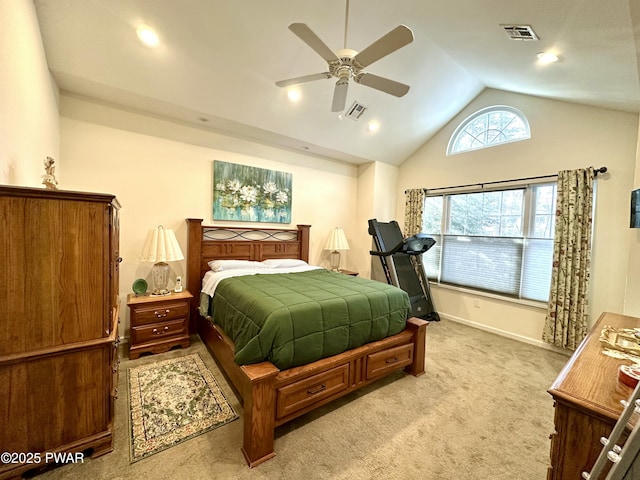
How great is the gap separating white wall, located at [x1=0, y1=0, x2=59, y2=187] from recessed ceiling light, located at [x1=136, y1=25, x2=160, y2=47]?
2.23ft

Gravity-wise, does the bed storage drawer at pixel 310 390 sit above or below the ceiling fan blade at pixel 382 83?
below

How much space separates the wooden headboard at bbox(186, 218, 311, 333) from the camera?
141 inches

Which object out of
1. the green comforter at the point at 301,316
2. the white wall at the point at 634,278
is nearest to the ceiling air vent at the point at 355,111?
the green comforter at the point at 301,316

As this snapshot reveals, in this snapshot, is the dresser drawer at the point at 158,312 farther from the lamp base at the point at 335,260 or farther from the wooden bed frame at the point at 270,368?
the lamp base at the point at 335,260

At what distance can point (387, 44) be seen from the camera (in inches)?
71.6

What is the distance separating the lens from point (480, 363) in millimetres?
3049

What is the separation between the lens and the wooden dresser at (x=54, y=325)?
139 cm

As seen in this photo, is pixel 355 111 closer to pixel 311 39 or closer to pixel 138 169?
pixel 311 39

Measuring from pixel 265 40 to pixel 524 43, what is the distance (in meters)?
2.42

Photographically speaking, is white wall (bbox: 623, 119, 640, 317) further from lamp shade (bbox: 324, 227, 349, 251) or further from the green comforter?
lamp shade (bbox: 324, 227, 349, 251)

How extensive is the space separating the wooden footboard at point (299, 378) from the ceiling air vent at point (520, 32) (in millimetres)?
2734

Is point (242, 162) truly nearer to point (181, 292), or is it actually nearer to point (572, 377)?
point (181, 292)

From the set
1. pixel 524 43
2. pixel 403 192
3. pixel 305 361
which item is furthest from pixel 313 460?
pixel 403 192

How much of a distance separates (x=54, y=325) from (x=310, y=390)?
1637mm
